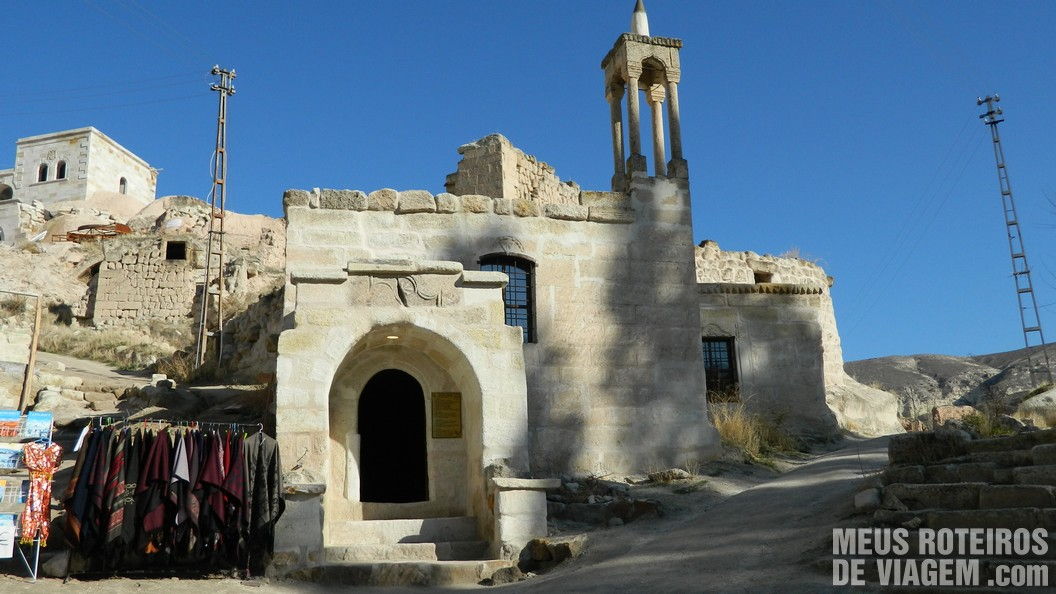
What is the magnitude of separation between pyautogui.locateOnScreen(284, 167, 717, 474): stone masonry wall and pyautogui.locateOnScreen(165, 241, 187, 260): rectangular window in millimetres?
20308

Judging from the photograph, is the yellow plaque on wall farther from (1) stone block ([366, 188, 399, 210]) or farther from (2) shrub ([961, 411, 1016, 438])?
(2) shrub ([961, 411, 1016, 438])

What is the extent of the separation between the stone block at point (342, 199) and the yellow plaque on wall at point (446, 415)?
3.60 m

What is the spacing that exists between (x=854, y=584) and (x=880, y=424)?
55.7 ft

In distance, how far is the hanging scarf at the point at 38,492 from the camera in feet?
Result: 27.4

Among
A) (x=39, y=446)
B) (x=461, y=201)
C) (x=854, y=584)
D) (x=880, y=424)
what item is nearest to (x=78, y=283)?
(x=461, y=201)

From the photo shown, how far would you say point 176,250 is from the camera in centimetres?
3123

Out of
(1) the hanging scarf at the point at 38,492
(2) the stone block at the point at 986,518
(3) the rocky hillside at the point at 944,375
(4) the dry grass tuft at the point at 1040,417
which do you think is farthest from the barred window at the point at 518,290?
(3) the rocky hillside at the point at 944,375

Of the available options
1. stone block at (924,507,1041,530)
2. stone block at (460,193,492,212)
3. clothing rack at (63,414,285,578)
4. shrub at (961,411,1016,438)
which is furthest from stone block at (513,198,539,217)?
stone block at (924,507,1041,530)

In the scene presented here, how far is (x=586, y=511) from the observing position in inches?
437

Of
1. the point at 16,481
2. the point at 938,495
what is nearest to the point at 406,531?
the point at 16,481

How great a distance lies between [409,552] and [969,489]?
602 cm

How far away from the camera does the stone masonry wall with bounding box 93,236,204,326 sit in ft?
96.5

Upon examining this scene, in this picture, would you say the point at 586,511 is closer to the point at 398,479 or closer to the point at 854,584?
the point at 398,479

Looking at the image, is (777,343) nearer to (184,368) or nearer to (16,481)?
(16,481)
